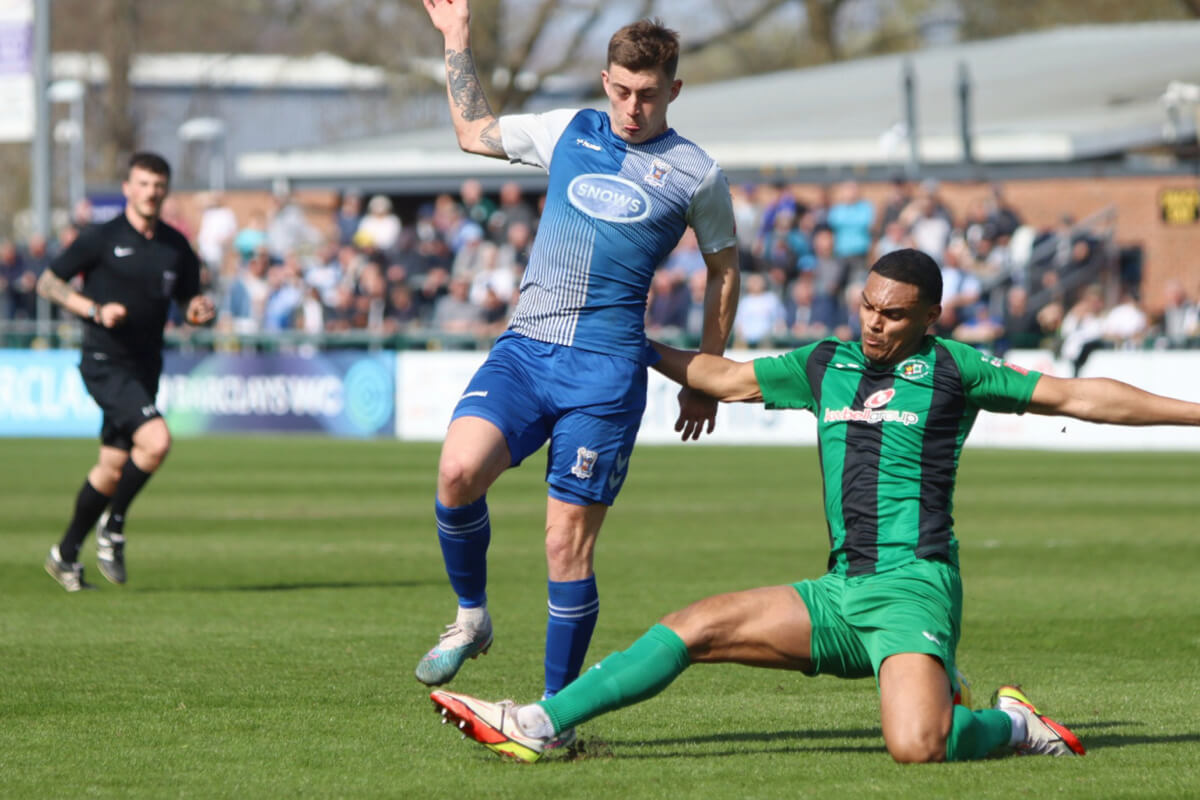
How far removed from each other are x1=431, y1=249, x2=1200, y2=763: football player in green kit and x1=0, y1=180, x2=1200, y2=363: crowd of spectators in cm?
1683

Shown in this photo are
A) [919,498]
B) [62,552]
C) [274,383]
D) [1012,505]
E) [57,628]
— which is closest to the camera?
[919,498]

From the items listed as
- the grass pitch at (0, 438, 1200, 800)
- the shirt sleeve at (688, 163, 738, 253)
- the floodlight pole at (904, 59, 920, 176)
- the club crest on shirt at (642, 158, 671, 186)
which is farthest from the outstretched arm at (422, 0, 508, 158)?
the floodlight pole at (904, 59, 920, 176)

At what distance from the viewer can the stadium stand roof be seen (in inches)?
1224

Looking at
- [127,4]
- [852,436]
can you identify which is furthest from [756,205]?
[127,4]

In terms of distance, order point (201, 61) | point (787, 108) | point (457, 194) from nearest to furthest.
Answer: point (457, 194) < point (787, 108) < point (201, 61)

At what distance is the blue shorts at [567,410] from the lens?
20.3ft

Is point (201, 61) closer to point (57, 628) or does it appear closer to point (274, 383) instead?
point (274, 383)

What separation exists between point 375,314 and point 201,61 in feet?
115

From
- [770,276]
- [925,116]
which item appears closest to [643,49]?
[770,276]

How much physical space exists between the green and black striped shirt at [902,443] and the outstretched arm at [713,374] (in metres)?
0.28

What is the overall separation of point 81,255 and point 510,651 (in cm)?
402

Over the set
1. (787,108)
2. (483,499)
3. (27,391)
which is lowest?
(27,391)

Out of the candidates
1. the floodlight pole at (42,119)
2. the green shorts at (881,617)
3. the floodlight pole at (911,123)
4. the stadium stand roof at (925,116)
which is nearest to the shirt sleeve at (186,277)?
the green shorts at (881,617)

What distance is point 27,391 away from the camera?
27.1 m
